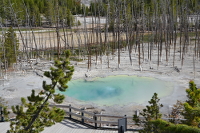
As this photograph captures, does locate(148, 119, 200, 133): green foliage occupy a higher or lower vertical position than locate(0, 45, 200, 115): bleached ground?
higher

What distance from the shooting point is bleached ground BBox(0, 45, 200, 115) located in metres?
18.3

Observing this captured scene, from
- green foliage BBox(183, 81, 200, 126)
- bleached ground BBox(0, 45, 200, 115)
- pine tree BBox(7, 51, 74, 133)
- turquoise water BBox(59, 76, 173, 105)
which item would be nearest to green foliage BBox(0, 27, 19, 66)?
bleached ground BBox(0, 45, 200, 115)

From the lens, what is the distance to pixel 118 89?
2273cm

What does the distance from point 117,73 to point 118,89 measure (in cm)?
459

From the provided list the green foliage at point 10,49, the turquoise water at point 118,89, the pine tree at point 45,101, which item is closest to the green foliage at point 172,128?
the pine tree at point 45,101

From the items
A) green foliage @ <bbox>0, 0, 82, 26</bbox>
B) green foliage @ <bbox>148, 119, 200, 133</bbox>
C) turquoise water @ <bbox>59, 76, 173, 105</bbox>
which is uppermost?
green foliage @ <bbox>0, 0, 82, 26</bbox>

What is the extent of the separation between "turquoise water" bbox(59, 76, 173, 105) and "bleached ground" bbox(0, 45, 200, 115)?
87cm

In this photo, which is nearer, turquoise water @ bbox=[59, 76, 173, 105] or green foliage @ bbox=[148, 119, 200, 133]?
green foliage @ bbox=[148, 119, 200, 133]

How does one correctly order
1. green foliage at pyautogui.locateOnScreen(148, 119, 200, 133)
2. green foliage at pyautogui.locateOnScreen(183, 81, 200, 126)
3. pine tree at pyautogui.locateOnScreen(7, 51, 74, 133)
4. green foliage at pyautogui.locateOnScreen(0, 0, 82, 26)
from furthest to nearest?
green foliage at pyautogui.locateOnScreen(0, 0, 82, 26) < pine tree at pyautogui.locateOnScreen(7, 51, 74, 133) < green foliage at pyautogui.locateOnScreen(183, 81, 200, 126) < green foliage at pyautogui.locateOnScreen(148, 119, 200, 133)

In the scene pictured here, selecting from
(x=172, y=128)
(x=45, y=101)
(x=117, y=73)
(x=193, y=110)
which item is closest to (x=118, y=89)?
(x=117, y=73)

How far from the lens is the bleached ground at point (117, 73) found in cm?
1831

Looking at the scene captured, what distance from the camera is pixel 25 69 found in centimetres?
2903

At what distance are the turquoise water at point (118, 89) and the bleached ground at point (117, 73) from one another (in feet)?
2.84

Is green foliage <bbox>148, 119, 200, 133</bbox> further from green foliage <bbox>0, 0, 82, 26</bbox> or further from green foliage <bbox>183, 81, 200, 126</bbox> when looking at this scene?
green foliage <bbox>0, 0, 82, 26</bbox>
